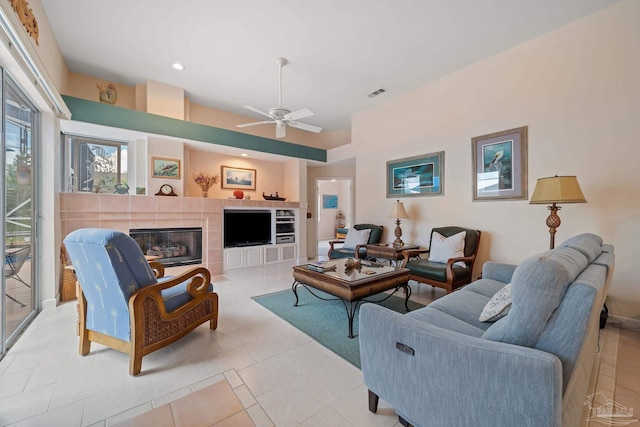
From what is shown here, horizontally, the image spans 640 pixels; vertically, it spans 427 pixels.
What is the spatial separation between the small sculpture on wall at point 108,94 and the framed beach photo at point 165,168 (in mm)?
1061

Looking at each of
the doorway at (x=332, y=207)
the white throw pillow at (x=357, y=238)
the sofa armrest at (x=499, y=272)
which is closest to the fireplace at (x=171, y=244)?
the white throw pillow at (x=357, y=238)

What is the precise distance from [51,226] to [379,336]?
3.84 m

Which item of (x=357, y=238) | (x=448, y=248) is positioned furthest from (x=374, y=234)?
(x=448, y=248)

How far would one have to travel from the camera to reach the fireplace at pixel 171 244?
13.5ft

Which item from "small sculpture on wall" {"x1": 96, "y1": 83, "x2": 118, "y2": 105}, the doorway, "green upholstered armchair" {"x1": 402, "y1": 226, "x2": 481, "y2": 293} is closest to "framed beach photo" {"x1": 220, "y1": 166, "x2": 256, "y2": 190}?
"small sculpture on wall" {"x1": 96, "y1": 83, "x2": 118, "y2": 105}

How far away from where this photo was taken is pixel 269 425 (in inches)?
54.6

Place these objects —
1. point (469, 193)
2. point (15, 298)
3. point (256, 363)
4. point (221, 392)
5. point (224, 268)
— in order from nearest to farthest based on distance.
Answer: point (221, 392), point (256, 363), point (15, 298), point (469, 193), point (224, 268)

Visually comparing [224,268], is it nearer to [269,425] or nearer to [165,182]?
[165,182]

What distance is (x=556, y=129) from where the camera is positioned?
2.95 m

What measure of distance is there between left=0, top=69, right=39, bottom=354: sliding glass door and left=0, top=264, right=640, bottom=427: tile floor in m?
0.34

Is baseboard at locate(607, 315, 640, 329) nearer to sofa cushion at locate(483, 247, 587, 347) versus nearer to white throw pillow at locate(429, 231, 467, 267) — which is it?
white throw pillow at locate(429, 231, 467, 267)

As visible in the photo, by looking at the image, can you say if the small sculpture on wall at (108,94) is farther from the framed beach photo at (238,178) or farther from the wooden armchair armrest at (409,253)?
the wooden armchair armrest at (409,253)

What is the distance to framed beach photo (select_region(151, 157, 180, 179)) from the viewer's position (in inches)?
166

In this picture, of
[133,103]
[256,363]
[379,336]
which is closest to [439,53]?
[379,336]
